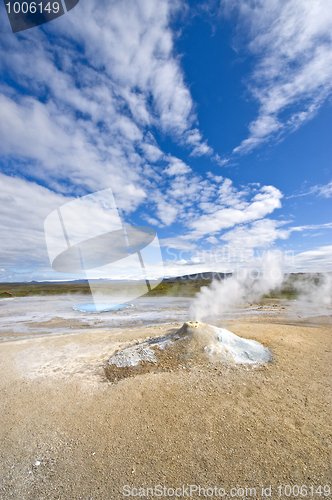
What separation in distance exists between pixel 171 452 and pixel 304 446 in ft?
14.9

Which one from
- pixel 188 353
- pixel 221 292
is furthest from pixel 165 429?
pixel 221 292

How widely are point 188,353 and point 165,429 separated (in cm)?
574

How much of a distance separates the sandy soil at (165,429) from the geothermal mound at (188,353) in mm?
719

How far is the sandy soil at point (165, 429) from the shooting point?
242 inches

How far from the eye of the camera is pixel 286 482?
590cm

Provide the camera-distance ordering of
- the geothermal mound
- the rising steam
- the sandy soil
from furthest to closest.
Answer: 1. the rising steam
2. the geothermal mound
3. the sandy soil

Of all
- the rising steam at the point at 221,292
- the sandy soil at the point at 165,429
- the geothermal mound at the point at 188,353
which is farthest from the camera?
the rising steam at the point at 221,292

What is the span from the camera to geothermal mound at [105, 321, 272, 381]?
12.8m

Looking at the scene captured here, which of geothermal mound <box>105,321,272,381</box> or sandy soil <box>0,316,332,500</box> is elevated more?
geothermal mound <box>105,321,272,381</box>

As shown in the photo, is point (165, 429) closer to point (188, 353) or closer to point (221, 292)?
point (188, 353)

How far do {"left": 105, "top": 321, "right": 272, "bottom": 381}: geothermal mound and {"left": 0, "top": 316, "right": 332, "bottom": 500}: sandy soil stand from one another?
719 millimetres

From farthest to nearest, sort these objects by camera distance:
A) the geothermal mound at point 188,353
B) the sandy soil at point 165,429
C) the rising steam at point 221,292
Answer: the rising steam at point 221,292 → the geothermal mound at point 188,353 → the sandy soil at point 165,429

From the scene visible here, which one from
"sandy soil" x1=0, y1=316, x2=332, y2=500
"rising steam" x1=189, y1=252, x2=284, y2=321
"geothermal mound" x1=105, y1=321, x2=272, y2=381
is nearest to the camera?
"sandy soil" x1=0, y1=316, x2=332, y2=500

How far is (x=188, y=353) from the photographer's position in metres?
13.6
